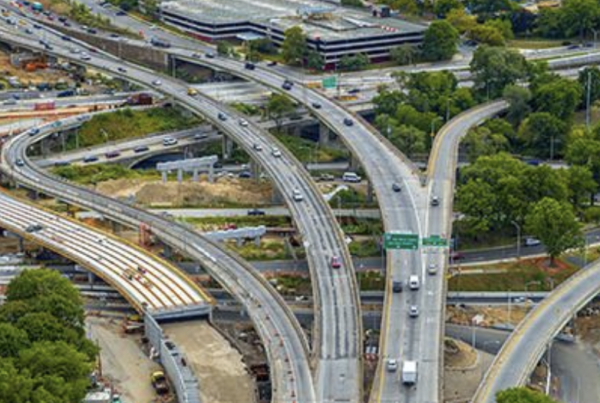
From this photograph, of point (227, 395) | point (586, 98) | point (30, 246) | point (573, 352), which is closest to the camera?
point (227, 395)

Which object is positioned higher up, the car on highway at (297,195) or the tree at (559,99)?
the tree at (559,99)

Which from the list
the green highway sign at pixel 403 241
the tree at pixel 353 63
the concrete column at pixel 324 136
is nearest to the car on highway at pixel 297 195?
the green highway sign at pixel 403 241

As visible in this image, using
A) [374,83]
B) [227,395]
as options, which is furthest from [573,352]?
[374,83]

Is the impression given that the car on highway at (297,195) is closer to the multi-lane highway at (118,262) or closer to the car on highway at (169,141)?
the multi-lane highway at (118,262)

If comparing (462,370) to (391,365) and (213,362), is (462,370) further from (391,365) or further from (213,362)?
(213,362)

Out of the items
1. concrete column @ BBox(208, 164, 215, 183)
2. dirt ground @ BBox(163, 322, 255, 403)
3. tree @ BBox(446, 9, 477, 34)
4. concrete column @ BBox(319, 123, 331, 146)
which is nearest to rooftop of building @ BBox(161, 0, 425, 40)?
tree @ BBox(446, 9, 477, 34)

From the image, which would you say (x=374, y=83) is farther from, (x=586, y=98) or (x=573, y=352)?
(x=573, y=352)

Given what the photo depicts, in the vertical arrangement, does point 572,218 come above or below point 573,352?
above
